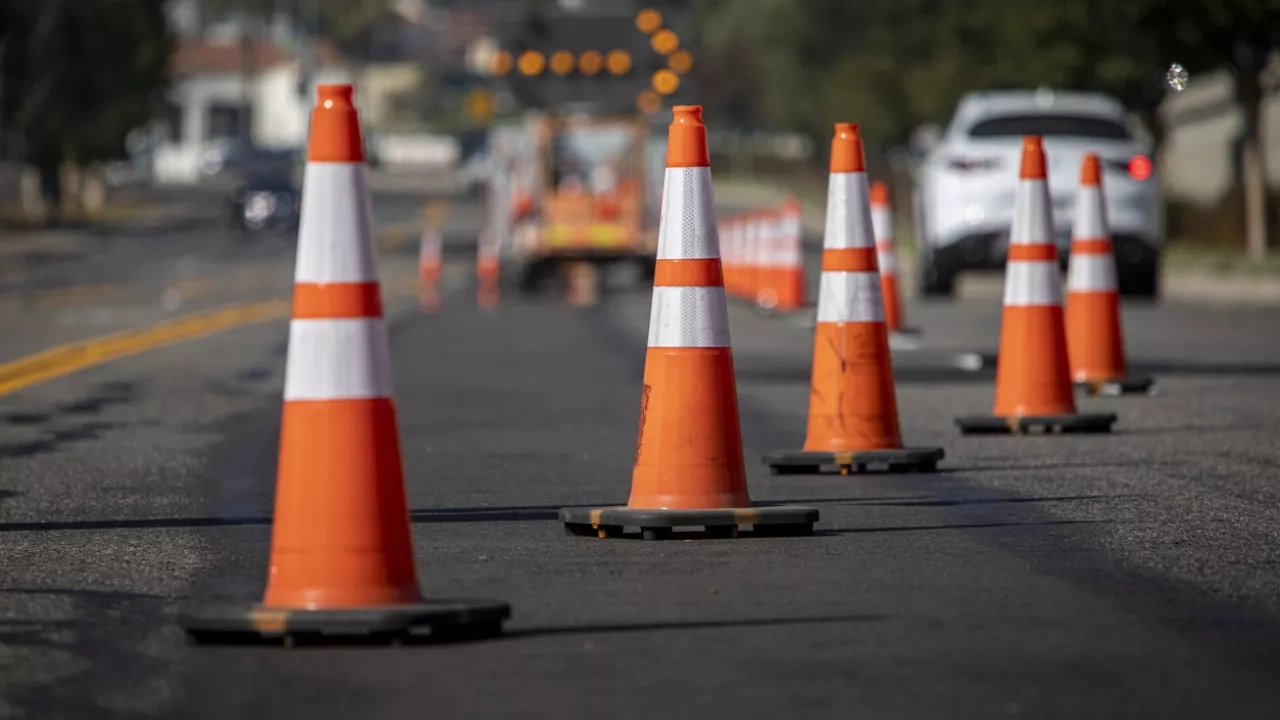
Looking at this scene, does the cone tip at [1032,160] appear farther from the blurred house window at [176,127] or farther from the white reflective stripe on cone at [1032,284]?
the blurred house window at [176,127]

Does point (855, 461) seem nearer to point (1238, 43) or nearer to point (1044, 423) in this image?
point (1044, 423)

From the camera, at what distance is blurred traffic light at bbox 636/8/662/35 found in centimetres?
3055

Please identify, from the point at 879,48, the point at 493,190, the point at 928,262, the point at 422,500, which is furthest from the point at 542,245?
the point at 879,48

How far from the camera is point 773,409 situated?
12.9 meters

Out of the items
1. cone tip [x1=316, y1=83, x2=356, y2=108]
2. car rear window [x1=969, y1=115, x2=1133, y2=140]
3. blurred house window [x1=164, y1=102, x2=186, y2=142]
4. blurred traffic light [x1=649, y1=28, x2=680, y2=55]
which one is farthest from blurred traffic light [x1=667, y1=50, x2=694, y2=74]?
blurred house window [x1=164, y1=102, x2=186, y2=142]

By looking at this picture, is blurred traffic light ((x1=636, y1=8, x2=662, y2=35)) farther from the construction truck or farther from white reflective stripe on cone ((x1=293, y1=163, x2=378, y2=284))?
white reflective stripe on cone ((x1=293, y1=163, x2=378, y2=284))

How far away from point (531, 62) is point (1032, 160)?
64.1 feet

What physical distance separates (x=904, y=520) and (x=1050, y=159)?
47.5 feet

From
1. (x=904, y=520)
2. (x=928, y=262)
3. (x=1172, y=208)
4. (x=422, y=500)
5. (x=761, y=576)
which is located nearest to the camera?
(x=761, y=576)

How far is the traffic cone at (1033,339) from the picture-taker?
36.1 ft

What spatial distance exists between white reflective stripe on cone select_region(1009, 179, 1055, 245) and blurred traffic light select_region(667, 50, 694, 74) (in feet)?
65.4

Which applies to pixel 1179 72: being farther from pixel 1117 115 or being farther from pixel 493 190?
pixel 493 190

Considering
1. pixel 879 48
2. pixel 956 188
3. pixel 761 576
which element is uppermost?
pixel 879 48

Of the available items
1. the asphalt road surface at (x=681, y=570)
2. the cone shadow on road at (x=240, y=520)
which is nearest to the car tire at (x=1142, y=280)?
the asphalt road surface at (x=681, y=570)
